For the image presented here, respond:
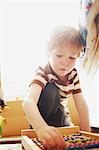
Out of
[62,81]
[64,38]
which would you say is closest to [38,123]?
[62,81]

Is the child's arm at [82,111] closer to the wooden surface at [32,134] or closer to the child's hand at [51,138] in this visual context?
the wooden surface at [32,134]

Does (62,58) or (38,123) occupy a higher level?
(62,58)

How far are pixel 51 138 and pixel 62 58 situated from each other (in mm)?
244

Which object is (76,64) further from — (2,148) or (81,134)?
(2,148)

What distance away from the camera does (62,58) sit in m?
0.89

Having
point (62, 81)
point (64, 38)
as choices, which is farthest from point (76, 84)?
point (64, 38)

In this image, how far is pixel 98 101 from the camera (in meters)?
0.95

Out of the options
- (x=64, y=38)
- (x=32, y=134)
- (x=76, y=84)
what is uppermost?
(x=64, y=38)

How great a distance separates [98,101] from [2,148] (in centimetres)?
35

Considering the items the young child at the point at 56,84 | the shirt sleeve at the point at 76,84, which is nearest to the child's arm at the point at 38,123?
the young child at the point at 56,84

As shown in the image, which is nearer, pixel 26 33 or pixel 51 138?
pixel 51 138

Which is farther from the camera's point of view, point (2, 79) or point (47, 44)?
point (2, 79)

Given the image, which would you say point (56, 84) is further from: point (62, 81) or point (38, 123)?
point (38, 123)

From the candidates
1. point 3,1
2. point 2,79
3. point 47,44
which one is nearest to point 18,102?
point 2,79
